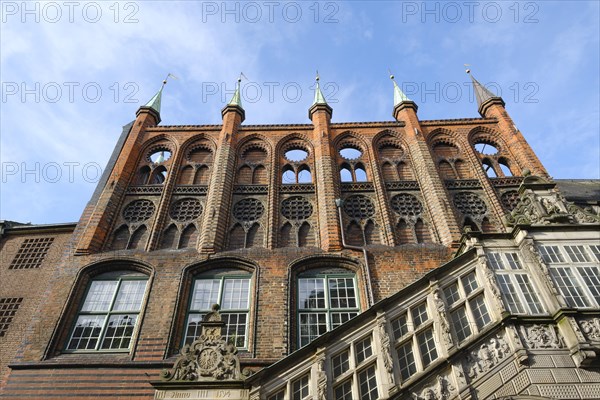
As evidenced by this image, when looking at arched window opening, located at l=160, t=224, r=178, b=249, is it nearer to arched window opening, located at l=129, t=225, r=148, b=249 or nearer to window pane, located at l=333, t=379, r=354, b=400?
arched window opening, located at l=129, t=225, r=148, b=249

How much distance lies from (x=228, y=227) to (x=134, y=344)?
441 centimetres

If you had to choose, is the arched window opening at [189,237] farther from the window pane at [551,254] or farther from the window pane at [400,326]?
the window pane at [551,254]

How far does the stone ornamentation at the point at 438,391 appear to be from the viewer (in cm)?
718

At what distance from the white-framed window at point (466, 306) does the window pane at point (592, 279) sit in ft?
7.50

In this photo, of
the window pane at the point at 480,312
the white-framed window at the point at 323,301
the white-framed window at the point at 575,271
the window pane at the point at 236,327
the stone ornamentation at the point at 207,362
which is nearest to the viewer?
the stone ornamentation at the point at 207,362

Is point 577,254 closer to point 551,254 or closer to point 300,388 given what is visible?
point 551,254

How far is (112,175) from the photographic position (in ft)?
49.0

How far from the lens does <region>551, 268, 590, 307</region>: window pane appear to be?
28.0 feet

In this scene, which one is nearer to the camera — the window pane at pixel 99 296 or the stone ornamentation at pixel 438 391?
the stone ornamentation at pixel 438 391

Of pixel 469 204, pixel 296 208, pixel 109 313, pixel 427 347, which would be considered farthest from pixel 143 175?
pixel 427 347

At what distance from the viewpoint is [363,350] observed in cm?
802

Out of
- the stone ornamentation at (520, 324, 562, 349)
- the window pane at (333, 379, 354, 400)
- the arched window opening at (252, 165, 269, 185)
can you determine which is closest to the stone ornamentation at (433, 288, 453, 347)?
the stone ornamentation at (520, 324, 562, 349)

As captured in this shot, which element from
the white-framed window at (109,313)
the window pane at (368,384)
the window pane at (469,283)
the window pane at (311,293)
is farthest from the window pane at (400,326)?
the white-framed window at (109,313)

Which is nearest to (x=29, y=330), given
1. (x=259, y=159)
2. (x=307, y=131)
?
(x=259, y=159)
